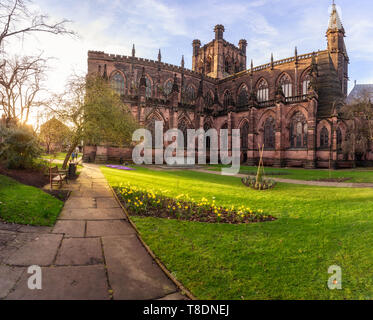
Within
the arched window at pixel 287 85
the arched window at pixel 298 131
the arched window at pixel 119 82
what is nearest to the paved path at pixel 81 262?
A: the arched window at pixel 298 131

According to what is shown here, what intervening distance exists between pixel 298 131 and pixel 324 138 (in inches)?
131

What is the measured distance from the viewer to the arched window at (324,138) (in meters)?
25.0

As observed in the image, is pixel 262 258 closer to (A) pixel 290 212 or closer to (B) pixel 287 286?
(B) pixel 287 286

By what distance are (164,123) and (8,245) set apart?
2803 centimetres

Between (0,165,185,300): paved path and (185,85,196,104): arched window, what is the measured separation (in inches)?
1416

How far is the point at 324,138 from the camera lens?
2525cm

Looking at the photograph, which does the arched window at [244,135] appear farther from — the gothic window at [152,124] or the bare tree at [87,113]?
the bare tree at [87,113]

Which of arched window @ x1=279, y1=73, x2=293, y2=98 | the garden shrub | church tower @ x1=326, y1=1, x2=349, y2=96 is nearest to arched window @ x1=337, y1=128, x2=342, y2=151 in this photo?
church tower @ x1=326, y1=1, x2=349, y2=96

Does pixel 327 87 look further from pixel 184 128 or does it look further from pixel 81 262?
pixel 81 262

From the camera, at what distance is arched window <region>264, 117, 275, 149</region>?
29219 mm

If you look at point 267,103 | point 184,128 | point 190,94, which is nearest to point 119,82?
point 190,94

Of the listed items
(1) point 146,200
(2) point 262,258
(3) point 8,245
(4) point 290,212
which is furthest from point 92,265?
(4) point 290,212

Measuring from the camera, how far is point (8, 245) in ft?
12.1

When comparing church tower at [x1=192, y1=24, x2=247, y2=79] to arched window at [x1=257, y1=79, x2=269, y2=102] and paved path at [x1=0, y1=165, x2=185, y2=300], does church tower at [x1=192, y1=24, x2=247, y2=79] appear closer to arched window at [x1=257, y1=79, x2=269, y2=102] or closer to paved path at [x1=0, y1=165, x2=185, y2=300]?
arched window at [x1=257, y1=79, x2=269, y2=102]
